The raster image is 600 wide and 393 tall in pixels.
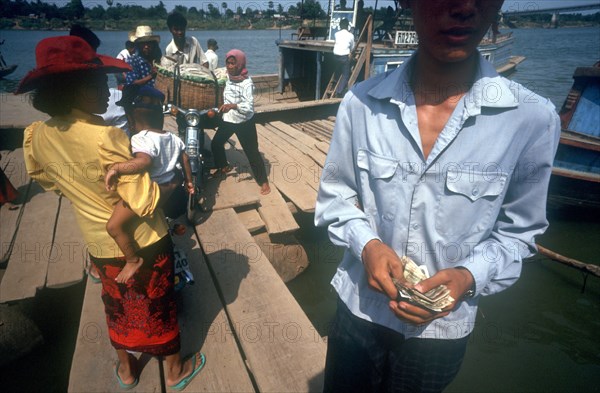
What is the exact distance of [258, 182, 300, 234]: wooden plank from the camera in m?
4.32

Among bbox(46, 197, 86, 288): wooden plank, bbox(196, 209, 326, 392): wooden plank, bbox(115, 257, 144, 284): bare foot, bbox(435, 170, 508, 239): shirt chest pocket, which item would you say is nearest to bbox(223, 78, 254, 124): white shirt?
bbox(196, 209, 326, 392): wooden plank

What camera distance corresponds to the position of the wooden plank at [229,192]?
453 centimetres

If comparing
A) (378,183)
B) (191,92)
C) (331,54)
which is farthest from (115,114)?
(331,54)

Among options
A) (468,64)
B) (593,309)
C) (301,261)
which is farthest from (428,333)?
(593,309)

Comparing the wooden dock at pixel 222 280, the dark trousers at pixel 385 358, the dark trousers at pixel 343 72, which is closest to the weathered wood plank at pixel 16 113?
the wooden dock at pixel 222 280

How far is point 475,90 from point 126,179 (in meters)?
1.76

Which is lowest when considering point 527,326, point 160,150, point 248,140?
point 527,326

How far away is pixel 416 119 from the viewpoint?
1262 mm

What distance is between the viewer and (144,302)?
2.06 m

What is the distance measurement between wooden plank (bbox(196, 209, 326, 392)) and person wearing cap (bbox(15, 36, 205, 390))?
605mm

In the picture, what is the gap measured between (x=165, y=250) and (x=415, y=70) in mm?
1835

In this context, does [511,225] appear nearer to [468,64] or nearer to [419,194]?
[419,194]

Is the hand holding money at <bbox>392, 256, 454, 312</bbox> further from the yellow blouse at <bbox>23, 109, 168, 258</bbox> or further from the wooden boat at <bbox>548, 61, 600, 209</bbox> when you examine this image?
the wooden boat at <bbox>548, 61, 600, 209</bbox>

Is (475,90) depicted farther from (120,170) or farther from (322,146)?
(322,146)
